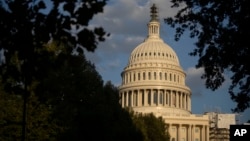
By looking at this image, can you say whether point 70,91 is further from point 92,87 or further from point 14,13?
point 14,13

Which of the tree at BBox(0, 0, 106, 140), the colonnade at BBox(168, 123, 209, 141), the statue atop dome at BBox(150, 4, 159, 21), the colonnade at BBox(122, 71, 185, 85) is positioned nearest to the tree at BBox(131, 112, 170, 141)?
the colonnade at BBox(168, 123, 209, 141)

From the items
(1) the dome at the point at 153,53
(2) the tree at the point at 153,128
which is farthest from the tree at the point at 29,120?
(1) the dome at the point at 153,53

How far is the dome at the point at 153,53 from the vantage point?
174 meters

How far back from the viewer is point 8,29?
1439 cm

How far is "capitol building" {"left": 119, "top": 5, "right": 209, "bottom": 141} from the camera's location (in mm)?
162250

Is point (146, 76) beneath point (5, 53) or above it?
above

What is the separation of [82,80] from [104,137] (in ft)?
19.3

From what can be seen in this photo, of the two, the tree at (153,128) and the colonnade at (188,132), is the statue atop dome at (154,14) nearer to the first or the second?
the colonnade at (188,132)

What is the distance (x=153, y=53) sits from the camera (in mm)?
175000

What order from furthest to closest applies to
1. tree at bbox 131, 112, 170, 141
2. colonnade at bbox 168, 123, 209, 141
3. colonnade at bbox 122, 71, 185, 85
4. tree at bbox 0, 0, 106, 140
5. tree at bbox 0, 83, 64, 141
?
colonnade at bbox 122, 71, 185, 85
colonnade at bbox 168, 123, 209, 141
tree at bbox 131, 112, 170, 141
tree at bbox 0, 83, 64, 141
tree at bbox 0, 0, 106, 140

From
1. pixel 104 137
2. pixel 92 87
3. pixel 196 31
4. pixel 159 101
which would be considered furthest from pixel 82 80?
pixel 159 101

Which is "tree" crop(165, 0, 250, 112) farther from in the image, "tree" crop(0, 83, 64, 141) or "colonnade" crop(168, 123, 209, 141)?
"colonnade" crop(168, 123, 209, 141)

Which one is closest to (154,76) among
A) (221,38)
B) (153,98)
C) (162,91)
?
(162,91)

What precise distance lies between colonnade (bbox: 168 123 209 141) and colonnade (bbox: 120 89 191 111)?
288 inches
